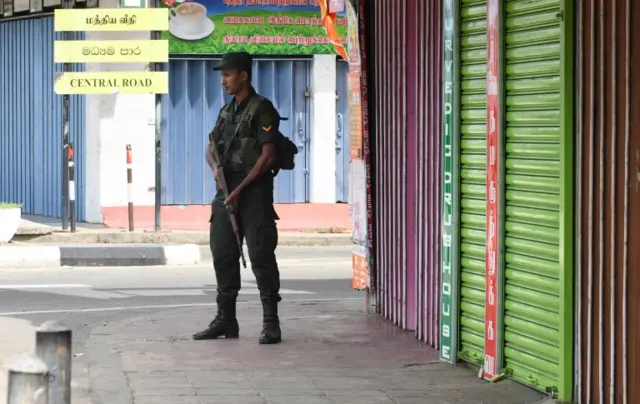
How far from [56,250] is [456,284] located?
877cm

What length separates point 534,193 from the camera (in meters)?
8.12

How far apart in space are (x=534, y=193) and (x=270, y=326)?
270 centimetres

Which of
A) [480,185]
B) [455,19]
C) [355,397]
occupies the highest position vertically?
[455,19]

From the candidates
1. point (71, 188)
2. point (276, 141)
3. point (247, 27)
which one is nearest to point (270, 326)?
point (276, 141)

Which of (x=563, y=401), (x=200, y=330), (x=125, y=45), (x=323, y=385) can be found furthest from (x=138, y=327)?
(x=125, y=45)

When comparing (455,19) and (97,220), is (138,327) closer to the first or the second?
(455,19)

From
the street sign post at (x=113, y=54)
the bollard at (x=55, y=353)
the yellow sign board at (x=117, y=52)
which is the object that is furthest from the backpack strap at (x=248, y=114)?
the yellow sign board at (x=117, y=52)

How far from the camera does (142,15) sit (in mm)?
19766

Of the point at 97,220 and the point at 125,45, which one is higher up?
the point at 125,45

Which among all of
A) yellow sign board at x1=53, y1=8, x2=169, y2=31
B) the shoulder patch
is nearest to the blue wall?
yellow sign board at x1=53, y1=8, x2=169, y2=31

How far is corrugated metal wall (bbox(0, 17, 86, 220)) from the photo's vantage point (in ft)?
70.5

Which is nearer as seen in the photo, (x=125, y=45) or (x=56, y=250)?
(x=56, y=250)

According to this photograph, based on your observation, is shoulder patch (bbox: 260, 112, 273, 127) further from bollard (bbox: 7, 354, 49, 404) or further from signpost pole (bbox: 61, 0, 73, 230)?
signpost pole (bbox: 61, 0, 73, 230)

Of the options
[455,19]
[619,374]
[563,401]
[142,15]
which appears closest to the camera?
[619,374]
